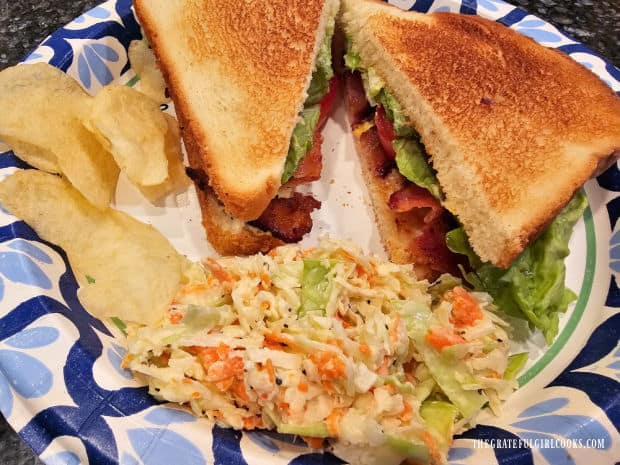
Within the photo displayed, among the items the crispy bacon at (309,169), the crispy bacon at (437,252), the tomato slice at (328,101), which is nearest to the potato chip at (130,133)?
the crispy bacon at (309,169)

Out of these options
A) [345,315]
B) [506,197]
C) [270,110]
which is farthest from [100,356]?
[506,197]

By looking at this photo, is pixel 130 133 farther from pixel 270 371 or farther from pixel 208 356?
pixel 270 371

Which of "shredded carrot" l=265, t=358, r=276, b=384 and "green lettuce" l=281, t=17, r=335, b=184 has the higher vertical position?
"green lettuce" l=281, t=17, r=335, b=184

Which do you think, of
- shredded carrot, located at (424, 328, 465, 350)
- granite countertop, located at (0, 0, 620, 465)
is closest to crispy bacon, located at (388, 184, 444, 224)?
shredded carrot, located at (424, 328, 465, 350)

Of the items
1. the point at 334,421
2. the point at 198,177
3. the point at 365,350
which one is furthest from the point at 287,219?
the point at 334,421

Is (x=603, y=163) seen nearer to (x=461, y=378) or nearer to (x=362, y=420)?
(x=461, y=378)

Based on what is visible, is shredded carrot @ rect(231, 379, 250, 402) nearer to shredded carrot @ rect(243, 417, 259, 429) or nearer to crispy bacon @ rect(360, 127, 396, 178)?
shredded carrot @ rect(243, 417, 259, 429)
